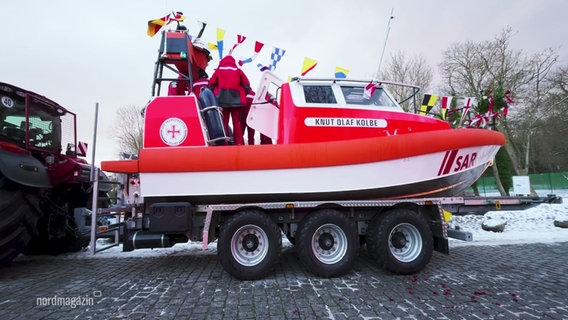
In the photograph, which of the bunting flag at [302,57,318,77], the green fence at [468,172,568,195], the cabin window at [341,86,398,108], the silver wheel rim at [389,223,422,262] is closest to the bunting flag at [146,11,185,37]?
the bunting flag at [302,57,318,77]

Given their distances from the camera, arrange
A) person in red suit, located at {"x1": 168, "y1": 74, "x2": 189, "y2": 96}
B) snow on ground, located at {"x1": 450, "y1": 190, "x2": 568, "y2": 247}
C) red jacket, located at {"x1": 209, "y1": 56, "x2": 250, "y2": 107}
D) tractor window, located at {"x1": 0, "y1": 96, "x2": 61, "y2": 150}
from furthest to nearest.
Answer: snow on ground, located at {"x1": 450, "y1": 190, "x2": 568, "y2": 247} < person in red suit, located at {"x1": 168, "y1": 74, "x2": 189, "y2": 96} < red jacket, located at {"x1": 209, "y1": 56, "x2": 250, "y2": 107} < tractor window, located at {"x1": 0, "y1": 96, "x2": 61, "y2": 150}

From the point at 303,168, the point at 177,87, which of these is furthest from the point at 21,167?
the point at 303,168

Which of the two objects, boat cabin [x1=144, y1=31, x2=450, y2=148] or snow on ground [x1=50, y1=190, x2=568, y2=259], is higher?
boat cabin [x1=144, y1=31, x2=450, y2=148]

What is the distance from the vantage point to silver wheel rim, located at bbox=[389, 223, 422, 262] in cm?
468

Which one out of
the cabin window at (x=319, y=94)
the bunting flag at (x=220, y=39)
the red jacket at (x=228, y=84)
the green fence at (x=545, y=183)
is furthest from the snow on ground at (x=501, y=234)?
the green fence at (x=545, y=183)

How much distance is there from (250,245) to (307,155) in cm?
147

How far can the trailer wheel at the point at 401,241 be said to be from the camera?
15.1 ft

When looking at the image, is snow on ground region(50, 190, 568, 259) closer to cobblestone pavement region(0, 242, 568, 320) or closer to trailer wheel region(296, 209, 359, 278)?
cobblestone pavement region(0, 242, 568, 320)

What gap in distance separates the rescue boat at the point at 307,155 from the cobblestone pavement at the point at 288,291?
116 centimetres

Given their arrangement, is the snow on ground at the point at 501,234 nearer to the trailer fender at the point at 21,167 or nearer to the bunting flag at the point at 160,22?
the trailer fender at the point at 21,167

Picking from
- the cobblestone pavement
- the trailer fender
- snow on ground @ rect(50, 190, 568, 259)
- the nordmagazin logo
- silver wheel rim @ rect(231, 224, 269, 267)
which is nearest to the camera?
the cobblestone pavement

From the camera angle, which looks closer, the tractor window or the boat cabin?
the boat cabin

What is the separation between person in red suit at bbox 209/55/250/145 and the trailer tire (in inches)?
119

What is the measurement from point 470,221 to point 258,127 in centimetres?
634
